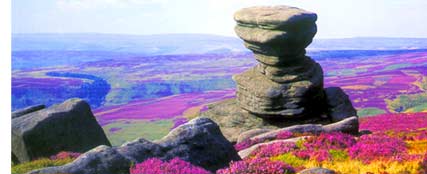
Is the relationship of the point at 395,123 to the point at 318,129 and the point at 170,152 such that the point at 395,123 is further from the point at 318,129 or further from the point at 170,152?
the point at 170,152

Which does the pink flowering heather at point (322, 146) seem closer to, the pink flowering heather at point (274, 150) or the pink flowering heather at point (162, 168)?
the pink flowering heather at point (274, 150)

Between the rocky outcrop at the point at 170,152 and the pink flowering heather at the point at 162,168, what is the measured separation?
1.20 ft

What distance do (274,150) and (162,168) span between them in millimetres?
6077

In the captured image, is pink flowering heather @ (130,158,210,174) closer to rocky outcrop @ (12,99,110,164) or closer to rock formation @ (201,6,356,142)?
rocky outcrop @ (12,99,110,164)

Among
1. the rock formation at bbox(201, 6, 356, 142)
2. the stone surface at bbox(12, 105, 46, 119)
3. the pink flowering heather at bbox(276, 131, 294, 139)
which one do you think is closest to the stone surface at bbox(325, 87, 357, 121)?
the rock formation at bbox(201, 6, 356, 142)

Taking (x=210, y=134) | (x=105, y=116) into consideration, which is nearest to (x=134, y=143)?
(x=210, y=134)

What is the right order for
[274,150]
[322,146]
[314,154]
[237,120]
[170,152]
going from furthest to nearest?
[237,120] → [322,146] → [274,150] → [314,154] → [170,152]

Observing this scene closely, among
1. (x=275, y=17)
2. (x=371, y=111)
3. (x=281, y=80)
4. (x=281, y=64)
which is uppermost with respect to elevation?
(x=275, y=17)

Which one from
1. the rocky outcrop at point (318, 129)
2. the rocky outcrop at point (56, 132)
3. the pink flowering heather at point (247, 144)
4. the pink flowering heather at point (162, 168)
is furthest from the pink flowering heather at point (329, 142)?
the rocky outcrop at point (56, 132)

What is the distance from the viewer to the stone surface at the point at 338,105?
116 ft

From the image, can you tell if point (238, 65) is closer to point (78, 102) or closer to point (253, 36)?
point (253, 36)

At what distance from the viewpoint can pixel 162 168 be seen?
12.0m

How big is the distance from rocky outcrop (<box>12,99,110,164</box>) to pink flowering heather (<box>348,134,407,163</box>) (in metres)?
12.3

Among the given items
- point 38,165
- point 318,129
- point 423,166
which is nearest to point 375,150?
Answer: point 423,166
